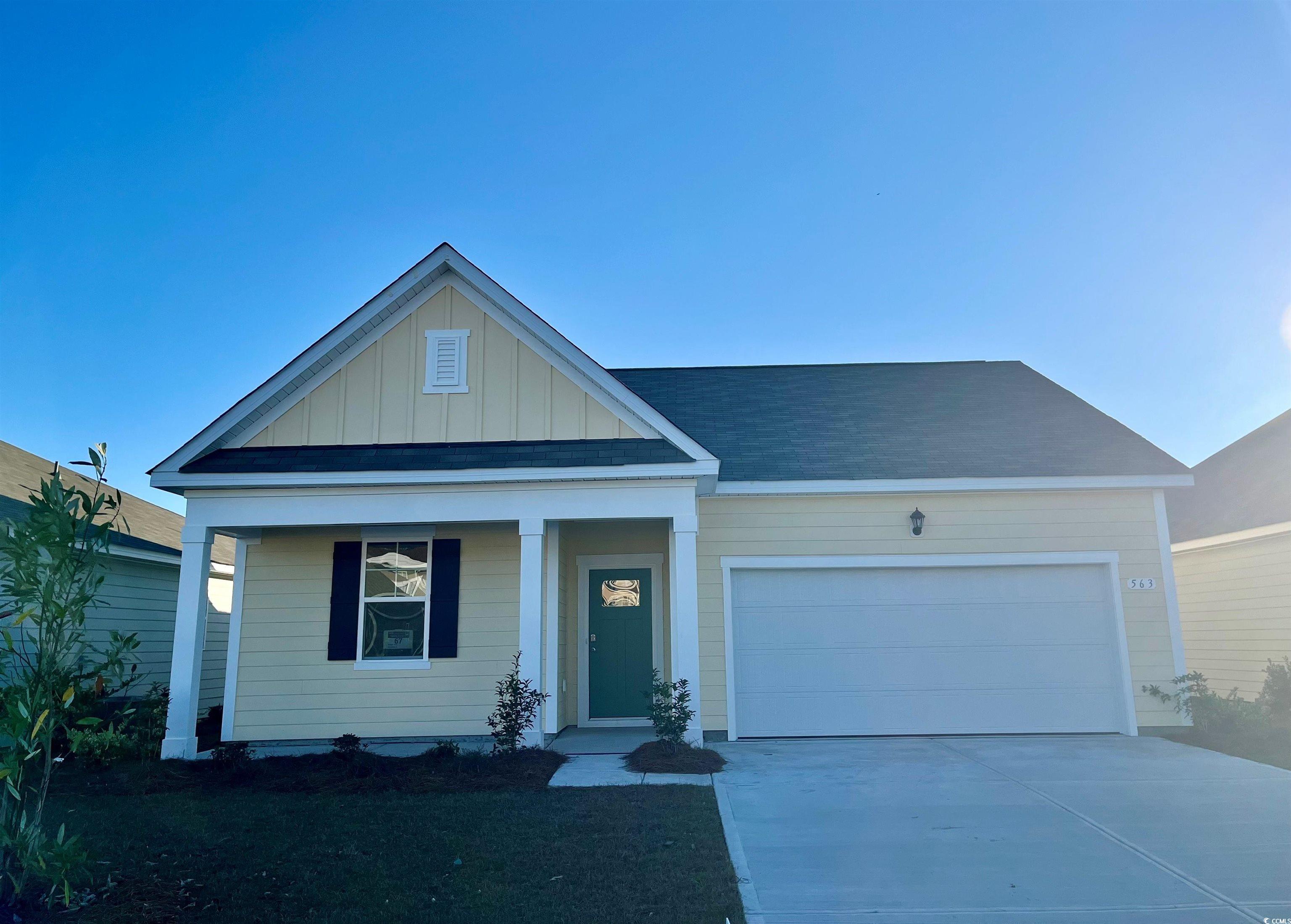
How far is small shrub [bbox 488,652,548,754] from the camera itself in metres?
8.14

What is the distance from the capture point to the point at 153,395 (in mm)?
14430

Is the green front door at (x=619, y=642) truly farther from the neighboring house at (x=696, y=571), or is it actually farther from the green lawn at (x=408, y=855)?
the green lawn at (x=408, y=855)

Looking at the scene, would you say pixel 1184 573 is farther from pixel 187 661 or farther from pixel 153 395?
pixel 153 395

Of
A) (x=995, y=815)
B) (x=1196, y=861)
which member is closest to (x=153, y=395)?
(x=995, y=815)

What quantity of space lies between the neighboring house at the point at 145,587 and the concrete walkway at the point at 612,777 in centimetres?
715

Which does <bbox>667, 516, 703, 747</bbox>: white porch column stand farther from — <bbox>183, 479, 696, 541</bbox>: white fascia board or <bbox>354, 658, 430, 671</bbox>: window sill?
<bbox>354, 658, 430, 671</bbox>: window sill

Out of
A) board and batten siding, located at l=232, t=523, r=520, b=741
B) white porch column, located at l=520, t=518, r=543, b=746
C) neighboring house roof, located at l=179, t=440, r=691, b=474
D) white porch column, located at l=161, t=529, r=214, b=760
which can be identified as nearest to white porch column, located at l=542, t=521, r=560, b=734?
board and batten siding, located at l=232, t=523, r=520, b=741

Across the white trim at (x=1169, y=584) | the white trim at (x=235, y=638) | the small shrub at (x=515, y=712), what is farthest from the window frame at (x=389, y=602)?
the white trim at (x=1169, y=584)

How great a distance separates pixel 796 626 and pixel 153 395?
470 inches

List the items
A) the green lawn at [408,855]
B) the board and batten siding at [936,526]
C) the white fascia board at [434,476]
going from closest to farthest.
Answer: the green lawn at [408,855] < the white fascia board at [434,476] < the board and batten siding at [936,526]

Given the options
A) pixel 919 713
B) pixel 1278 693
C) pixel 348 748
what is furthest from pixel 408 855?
pixel 1278 693

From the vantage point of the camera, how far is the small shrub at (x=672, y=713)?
8.31m

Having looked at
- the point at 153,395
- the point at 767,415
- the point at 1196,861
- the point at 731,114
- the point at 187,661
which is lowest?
the point at 1196,861

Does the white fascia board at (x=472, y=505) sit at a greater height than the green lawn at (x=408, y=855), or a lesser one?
greater
